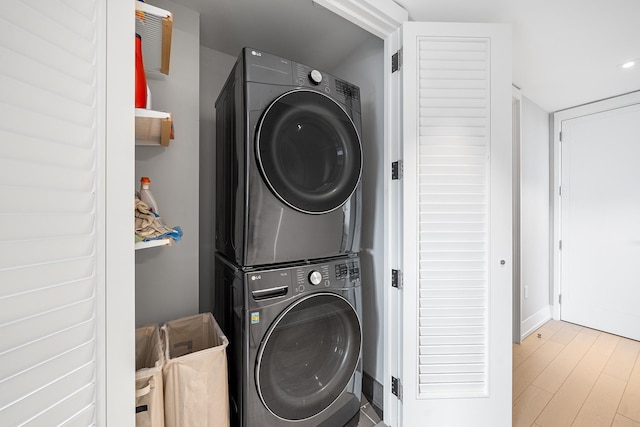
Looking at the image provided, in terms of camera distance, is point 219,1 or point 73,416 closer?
point 73,416

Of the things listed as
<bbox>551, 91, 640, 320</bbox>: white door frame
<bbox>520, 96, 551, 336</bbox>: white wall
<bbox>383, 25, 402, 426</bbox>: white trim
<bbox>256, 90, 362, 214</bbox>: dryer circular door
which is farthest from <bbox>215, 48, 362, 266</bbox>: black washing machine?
<bbox>551, 91, 640, 320</bbox>: white door frame

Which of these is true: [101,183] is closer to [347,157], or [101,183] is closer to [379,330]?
[347,157]

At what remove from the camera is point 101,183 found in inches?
25.4

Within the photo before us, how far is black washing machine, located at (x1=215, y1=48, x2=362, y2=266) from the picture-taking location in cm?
107

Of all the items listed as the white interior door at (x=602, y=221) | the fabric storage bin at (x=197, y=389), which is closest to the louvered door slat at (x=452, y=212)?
the fabric storage bin at (x=197, y=389)

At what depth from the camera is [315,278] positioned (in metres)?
1.18

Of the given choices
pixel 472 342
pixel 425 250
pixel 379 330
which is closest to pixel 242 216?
pixel 425 250

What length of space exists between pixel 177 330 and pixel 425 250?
4.34ft

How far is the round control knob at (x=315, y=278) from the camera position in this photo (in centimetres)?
118

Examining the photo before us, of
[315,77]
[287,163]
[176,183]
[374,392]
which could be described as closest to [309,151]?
[287,163]

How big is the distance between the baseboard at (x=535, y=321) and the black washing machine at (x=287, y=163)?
2365mm

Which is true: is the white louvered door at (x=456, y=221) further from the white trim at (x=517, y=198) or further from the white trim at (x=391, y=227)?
the white trim at (x=517, y=198)

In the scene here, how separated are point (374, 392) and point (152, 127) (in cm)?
193

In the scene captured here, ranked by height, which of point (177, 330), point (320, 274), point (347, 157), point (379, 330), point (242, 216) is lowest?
point (379, 330)
